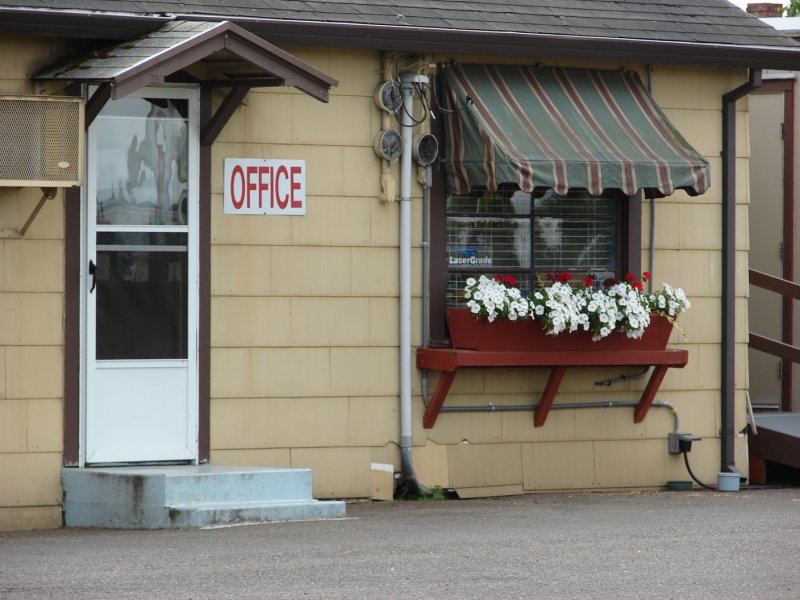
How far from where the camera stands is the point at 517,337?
376 inches

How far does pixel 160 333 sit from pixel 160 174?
3.41 feet

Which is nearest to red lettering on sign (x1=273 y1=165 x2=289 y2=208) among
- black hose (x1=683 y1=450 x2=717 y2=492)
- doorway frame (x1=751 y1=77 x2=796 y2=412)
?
black hose (x1=683 y1=450 x2=717 y2=492)

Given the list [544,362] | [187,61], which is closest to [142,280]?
[187,61]

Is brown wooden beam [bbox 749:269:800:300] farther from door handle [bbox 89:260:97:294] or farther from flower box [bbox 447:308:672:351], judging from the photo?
door handle [bbox 89:260:97:294]

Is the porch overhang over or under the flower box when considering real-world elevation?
over

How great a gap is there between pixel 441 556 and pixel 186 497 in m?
1.92

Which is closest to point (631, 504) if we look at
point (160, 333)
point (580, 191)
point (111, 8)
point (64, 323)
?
point (580, 191)

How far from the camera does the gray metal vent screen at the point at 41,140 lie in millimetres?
8273

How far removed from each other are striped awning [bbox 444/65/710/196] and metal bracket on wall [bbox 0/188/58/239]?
2.70 m

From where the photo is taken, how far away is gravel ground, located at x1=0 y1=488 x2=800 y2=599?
6359 mm

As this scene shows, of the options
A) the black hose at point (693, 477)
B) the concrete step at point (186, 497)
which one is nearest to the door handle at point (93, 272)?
the concrete step at point (186, 497)

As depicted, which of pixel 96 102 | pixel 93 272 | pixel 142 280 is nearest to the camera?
pixel 96 102

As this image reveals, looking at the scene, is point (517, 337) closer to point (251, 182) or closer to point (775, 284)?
point (251, 182)

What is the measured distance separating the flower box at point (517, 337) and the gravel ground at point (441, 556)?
111cm
